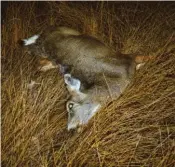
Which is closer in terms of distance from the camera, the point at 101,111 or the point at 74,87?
the point at 101,111

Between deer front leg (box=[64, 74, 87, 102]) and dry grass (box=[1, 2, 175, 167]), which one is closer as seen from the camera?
dry grass (box=[1, 2, 175, 167])

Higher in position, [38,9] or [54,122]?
[38,9]

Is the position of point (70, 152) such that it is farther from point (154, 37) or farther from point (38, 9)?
point (38, 9)

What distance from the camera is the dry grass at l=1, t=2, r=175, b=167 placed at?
3.43 meters

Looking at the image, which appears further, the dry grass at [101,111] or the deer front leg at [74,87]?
the deer front leg at [74,87]

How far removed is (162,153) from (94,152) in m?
0.60

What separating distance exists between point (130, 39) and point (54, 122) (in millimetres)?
1846

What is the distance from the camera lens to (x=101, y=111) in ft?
12.7

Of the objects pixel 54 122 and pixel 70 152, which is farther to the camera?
pixel 54 122

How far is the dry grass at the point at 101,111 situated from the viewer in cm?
343

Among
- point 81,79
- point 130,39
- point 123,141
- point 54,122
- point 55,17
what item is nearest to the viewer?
point 123,141

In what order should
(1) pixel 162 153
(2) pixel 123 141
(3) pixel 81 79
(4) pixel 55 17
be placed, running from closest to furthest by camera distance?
1. (1) pixel 162 153
2. (2) pixel 123 141
3. (3) pixel 81 79
4. (4) pixel 55 17

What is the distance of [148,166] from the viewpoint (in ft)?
11.2

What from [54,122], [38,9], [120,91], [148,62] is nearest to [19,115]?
[54,122]
